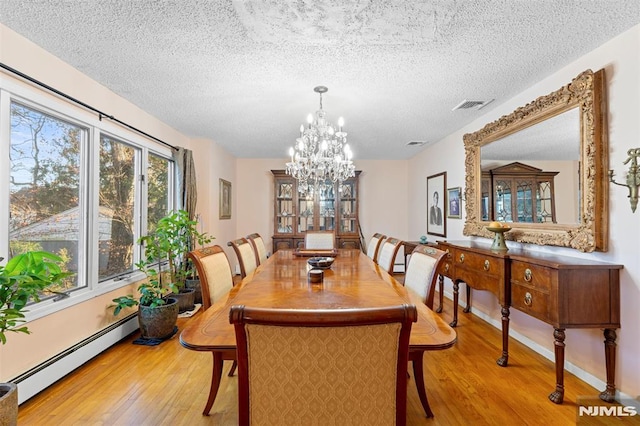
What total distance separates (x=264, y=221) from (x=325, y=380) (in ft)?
17.2

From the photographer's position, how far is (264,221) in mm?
5992

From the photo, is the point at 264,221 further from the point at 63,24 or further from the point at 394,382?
the point at 394,382

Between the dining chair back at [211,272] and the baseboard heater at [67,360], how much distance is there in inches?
48.3

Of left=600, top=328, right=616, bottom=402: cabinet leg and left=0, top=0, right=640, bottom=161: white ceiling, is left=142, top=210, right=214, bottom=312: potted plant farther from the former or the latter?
left=600, top=328, right=616, bottom=402: cabinet leg

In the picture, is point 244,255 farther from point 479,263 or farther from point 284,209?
point 284,209

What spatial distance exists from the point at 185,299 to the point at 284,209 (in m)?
2.62

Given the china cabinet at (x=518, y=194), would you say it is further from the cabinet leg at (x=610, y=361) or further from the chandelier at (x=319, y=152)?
the chandelier at (x=319, y=152)

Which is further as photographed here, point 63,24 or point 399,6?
point 63,24

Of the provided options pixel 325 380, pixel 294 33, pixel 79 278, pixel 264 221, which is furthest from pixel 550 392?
pixel 264 221

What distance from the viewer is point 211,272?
6.42ft

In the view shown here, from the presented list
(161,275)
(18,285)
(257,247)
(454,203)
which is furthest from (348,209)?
(18,285)

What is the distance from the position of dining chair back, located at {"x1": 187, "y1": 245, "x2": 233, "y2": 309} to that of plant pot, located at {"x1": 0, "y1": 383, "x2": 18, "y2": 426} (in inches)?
35.2

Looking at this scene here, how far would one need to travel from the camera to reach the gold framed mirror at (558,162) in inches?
80.3

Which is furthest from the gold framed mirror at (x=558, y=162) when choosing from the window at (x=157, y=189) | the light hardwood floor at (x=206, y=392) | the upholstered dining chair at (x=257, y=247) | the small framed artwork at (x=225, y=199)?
the window at (x=157, y=189)
